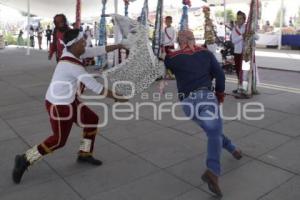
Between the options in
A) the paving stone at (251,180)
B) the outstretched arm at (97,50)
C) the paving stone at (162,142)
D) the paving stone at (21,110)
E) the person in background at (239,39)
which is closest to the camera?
the paving stone at (251,180)

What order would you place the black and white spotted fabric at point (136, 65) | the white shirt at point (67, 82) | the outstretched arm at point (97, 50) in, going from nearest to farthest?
the white shirt at point (67, 82), the black and white spotted fabric at point (136, 65), the outstretched arm at point (97, 50)

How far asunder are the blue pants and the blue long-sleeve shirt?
10 cm

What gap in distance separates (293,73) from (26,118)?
28.3ft

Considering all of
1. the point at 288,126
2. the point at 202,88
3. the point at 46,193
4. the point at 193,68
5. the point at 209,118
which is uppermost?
the point at 193,68

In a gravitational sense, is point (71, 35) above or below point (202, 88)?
above

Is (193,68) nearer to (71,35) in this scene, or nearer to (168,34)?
(71,35)

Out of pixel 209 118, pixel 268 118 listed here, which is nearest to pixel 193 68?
pixel 209 118

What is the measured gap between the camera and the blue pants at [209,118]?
3.34 metres

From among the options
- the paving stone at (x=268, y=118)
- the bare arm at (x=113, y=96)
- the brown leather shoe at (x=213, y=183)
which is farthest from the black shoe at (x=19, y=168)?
the paving stone at (x=268, y=118)

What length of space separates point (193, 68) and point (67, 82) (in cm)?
134

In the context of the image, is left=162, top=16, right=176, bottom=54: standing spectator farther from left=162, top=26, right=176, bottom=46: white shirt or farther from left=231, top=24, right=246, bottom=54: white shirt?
left=231, top=24, right=246, bottom=54: white shirt

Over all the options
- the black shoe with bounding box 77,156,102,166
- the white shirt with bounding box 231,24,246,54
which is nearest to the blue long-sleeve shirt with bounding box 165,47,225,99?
the black shoe with bounding box 77,156,102,166

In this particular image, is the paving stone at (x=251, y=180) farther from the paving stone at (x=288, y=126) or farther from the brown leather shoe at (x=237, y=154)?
the paving stone at (x=288, y=126)

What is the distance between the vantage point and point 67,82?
12.2 ft
